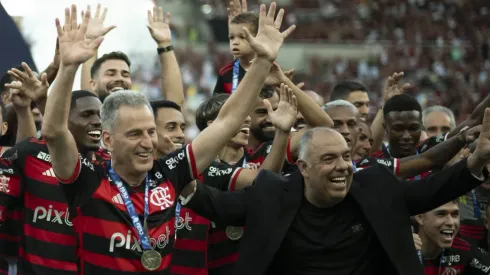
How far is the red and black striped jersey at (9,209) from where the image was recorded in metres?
6.32

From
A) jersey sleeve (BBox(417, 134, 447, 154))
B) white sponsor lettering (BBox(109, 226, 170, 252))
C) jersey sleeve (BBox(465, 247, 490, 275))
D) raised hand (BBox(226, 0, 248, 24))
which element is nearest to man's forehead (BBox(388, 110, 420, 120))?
jersey sleeve (BBox(417, 134, 447, 154))

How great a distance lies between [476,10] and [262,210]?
67.8 feet

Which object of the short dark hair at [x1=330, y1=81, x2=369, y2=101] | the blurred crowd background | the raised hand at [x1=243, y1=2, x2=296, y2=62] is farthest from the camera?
the blurred crowd background

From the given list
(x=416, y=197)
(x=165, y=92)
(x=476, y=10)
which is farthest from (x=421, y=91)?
(x=416, y=197)

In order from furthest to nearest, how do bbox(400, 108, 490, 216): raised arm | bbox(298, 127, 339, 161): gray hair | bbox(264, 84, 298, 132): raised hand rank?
bbox(264, 84, 298, 132): raised hand, bbox(298, 127, 339, 161): gray hair, bbox(400, 108, 490, 216): raised arm

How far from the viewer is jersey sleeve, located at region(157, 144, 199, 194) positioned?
539 cm

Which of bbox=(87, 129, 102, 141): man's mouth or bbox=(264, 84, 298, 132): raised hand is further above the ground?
bbox=(264, 84, 298, 132): raised hand

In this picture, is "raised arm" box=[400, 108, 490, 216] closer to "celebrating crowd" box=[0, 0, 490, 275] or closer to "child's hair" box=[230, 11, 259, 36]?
"celebrating crowd" box=[0, 0, 490, 275]

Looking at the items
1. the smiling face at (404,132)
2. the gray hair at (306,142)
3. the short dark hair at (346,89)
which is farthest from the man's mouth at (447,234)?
the short dark hair at (346,89)

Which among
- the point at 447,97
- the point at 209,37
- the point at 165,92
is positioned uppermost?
the point at 209,37

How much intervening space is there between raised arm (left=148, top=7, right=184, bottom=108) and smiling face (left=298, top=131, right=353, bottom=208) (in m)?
2.31

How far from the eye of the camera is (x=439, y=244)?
7227mm

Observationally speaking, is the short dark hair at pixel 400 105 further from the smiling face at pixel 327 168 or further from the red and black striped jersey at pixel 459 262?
the smiling face at pixel 327 168

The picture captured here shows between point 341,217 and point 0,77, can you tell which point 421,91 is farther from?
point 341,217
